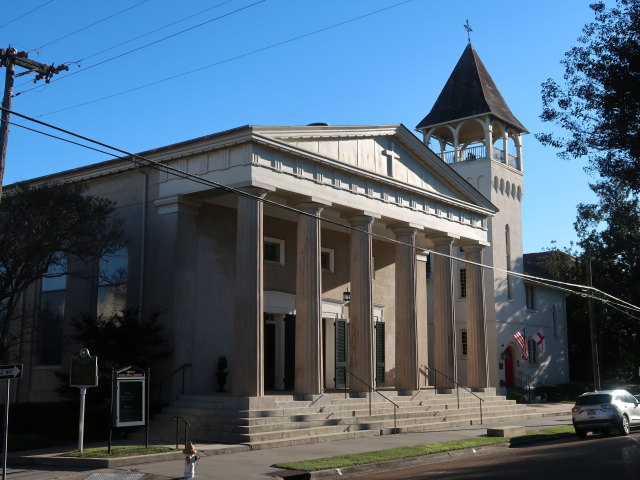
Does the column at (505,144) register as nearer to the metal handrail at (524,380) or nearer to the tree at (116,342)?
the metal handrail at (524,380)

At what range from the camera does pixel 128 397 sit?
19.0 m

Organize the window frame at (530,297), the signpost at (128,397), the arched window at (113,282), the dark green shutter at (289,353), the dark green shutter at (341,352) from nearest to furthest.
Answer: the signpost at (128,397)
the arched window at (113,282)
the dark green shutter at (289,353)
the dark green shutter at (341,352)
the window frame at (530,297)

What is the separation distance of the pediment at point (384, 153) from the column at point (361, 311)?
2401 millimetres

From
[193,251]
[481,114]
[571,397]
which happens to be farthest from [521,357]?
[193,251]

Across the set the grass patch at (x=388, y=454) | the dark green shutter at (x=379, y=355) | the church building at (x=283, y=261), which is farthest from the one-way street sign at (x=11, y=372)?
the dark green shutter at (x=379, y=355)

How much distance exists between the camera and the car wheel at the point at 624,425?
24.0 meters

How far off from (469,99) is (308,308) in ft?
92.5

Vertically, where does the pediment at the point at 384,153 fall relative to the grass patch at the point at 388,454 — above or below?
above

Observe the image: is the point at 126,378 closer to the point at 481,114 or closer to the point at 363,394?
the point at 363,394

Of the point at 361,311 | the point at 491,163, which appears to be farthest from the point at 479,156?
the point at 361,311

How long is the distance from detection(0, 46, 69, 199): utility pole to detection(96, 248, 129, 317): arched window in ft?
26.6

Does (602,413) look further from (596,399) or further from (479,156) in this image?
Answer: (479,156)

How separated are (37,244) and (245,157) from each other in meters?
6.76

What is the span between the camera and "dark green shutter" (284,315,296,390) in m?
29.1
